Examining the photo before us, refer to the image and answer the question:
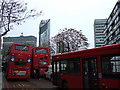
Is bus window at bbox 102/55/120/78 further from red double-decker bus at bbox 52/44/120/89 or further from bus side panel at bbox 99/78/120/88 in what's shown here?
bus side panel at bbox 99/78/120/88

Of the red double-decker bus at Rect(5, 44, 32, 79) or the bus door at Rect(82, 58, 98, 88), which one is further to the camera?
the red double-decker bus at Rect(5, 44, 32, 79)

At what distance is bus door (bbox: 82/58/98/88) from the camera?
26.4 feet

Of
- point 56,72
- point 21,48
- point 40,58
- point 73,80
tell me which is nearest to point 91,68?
point 73,80

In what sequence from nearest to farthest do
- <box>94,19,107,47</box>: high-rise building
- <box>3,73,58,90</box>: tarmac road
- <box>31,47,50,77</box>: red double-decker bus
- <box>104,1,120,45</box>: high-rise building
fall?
<box>3,73,58,90</box>: tarmac road, <box>31,47,50,77</box>: red double-decker bus, <box>104,1,120,45</box>: high-rise building, <box>94,19,107,47</box>: high-rise building

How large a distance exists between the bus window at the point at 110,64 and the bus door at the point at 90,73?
23.4 inches

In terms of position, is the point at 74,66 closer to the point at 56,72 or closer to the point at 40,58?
the point at 56,72

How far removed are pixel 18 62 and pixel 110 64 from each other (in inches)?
507

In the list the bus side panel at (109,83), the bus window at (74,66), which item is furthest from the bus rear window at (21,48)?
the bus side panel at (109,83)

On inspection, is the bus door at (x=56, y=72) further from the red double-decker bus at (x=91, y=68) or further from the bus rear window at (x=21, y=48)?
the bus rear window at (x=21, y=48)

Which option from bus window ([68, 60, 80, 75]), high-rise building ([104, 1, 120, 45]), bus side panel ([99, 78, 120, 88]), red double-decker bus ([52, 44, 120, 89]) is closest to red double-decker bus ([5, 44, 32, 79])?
red double-decker bus ([52, 44, 120, 89])

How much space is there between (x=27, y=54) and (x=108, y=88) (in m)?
12.9

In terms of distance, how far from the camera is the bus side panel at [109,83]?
22.0 ft

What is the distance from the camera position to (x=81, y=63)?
9.24 metres

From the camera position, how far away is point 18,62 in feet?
60.0
